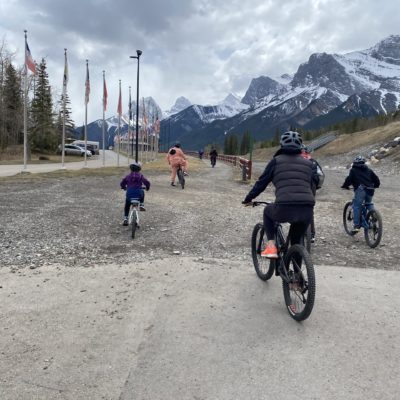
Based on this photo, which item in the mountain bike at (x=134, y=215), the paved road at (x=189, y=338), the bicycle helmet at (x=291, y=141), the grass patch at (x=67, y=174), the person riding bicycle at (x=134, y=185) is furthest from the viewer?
the grass patch at (x=67, y=174)

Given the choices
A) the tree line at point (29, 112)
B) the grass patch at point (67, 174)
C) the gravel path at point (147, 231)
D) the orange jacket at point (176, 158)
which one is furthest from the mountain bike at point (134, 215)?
the tree line at point (29, 112)

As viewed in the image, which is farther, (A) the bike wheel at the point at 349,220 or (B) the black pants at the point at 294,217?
(A) the bike wheel at the point at 349,220

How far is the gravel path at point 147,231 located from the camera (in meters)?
6.66

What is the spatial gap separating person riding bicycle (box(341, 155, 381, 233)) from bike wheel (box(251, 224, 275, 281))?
11.4 feet

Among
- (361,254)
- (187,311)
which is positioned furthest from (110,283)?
(361,254)

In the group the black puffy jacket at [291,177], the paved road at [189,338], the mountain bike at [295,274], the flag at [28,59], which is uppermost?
the flag at [28,59]

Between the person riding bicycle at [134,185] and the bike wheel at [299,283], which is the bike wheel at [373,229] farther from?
the person riding bicycle at [134,185]

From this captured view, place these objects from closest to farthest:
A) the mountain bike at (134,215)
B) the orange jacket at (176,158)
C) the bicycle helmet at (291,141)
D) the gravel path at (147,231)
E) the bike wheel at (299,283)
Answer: the bike wheel at (299,283) → the bicycle helmet at (291,141) → the gravel path at (147,231) → the mountain bike at (134,215) → the orange jacket at (176,158)

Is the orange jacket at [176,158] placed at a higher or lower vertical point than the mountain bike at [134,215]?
higher

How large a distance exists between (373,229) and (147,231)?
15.8ft

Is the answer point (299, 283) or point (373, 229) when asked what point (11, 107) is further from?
point (299, 283)

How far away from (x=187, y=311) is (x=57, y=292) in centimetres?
178

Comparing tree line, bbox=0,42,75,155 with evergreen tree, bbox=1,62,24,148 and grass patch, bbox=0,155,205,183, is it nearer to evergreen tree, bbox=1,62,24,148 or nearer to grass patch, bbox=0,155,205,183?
evergreen tree, bbox=1,62,24,148

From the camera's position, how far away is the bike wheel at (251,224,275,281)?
5.35 m
